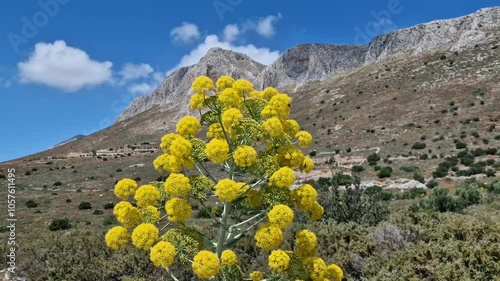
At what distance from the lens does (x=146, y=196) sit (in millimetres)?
5035

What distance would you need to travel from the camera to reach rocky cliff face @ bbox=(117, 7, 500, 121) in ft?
290

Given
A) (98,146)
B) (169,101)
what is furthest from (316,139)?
(169,101)

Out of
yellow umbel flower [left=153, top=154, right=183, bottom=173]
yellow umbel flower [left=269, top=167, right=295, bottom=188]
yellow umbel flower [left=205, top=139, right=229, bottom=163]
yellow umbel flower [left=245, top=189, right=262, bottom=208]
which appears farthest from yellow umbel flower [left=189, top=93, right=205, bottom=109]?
yellow umbel flower [left=269, top=167, right=295, bottom=188]

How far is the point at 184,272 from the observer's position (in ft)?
36.0

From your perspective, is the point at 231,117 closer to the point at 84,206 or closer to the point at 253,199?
the point at 253,199

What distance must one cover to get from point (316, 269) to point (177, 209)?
190 centimetres

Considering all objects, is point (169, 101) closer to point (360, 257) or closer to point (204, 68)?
point (204, 68)

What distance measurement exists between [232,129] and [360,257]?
23.6ft

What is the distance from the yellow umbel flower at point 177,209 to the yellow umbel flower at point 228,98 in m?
1.32

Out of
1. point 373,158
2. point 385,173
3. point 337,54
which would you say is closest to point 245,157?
point 385,173

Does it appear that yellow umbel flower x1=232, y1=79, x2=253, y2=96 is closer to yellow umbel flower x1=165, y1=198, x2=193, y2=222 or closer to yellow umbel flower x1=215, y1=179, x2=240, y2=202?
yellow umbel flower x1=215, y1=179, x2=240, y2=202

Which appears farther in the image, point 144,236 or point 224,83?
point 224,83

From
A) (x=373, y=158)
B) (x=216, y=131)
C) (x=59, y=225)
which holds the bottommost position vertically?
(x=373, y=158)

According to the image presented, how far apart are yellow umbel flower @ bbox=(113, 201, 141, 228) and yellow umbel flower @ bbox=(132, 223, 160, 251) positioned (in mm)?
391
